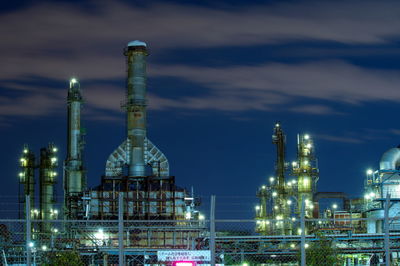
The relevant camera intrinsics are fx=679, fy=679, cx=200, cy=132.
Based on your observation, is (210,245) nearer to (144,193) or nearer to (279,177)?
(144,193)

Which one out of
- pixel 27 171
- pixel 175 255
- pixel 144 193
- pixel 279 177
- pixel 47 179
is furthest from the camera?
pixel 27 171

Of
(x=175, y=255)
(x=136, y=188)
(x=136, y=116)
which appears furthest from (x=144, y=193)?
(x=175, y=255)

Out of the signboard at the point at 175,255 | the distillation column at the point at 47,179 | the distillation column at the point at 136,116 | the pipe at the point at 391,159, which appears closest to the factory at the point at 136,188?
the distillation column at the point at 136,116

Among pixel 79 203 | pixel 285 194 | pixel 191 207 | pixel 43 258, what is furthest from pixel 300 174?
pixel 43 258

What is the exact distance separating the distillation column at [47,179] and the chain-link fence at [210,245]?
1947 mm

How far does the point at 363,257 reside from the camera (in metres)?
53.1

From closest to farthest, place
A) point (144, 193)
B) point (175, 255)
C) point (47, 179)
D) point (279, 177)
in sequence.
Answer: point (175, 255), point (144, 193), point (279, 177), point (47, 179)

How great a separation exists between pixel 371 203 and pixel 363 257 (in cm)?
1105

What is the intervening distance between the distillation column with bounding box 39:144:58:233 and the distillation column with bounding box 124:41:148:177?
19.3m

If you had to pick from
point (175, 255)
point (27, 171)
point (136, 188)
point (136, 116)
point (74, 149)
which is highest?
point (136, 116)

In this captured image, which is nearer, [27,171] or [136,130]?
[136,130]

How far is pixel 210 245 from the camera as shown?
16734 mm

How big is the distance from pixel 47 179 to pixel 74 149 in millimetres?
8576

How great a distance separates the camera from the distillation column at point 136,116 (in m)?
71.5
